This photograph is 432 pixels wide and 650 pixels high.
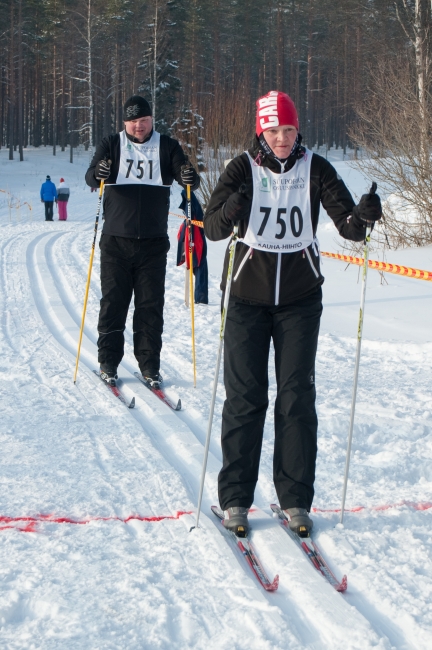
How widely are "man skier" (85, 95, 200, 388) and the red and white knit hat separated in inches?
78.6

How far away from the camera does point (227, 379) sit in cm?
324

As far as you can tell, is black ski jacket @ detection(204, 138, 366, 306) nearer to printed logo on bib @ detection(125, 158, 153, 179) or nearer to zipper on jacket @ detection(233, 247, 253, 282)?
zipper on jacket @ detection(233, 247, 253, 282)

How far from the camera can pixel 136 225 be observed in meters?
5.20

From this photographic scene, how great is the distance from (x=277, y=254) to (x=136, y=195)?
2333 millimetres

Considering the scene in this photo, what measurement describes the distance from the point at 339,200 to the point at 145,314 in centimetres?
262

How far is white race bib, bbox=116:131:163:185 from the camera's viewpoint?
5133 mm

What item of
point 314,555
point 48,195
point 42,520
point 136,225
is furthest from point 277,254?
point 48,195

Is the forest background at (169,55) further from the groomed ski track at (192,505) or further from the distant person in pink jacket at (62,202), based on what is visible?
the groomed ski track at (192,505)

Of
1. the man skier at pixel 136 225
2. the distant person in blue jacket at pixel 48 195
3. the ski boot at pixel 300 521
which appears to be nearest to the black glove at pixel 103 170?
the man skier at pixel 136 225

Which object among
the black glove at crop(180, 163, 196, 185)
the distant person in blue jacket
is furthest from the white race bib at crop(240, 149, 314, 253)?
the distant person in blue jacket

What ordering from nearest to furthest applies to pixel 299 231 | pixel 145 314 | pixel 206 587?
pixel 206 587 < pixel 299 231 < pixel 145 314

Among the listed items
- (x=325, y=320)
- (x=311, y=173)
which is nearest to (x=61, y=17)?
(x=325, y=320)

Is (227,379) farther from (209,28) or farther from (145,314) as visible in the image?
(209,28)

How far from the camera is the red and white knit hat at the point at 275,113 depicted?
3.02 metres
